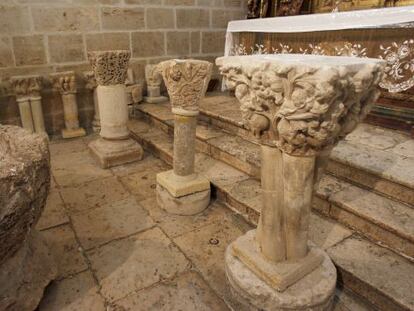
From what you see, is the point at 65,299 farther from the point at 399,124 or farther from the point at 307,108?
the point at 399,124

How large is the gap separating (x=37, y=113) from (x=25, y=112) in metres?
0.13

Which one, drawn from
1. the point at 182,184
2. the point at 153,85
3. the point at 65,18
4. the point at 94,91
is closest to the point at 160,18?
the point at 153,85

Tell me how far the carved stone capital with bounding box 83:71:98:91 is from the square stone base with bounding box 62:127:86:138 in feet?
1.99

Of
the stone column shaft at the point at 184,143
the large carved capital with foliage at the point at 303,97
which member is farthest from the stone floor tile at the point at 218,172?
the large carved capital with foliage at the point at 303,97

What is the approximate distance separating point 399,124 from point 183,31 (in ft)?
11.2

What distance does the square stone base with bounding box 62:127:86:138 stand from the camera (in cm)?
420

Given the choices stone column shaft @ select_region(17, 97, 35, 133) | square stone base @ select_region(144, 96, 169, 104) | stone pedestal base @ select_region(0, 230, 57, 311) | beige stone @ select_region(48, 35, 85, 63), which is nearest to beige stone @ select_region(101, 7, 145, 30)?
beige stone @ select_region(48, 35, 85, 63)

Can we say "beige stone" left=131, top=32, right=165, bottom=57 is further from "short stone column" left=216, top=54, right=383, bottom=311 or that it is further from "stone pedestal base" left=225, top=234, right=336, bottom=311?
"stone pedestal base" left=225, top=234, right=336, bottom=311

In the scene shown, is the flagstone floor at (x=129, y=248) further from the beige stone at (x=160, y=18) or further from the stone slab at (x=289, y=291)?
the beige stone at (x=160, y=18)

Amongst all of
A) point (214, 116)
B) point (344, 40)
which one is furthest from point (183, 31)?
point (344, 40)

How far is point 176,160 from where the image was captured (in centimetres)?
253

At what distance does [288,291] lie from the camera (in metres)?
1.49

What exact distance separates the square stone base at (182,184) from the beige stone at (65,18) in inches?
105

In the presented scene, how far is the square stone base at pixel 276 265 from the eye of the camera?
58.9 inches
